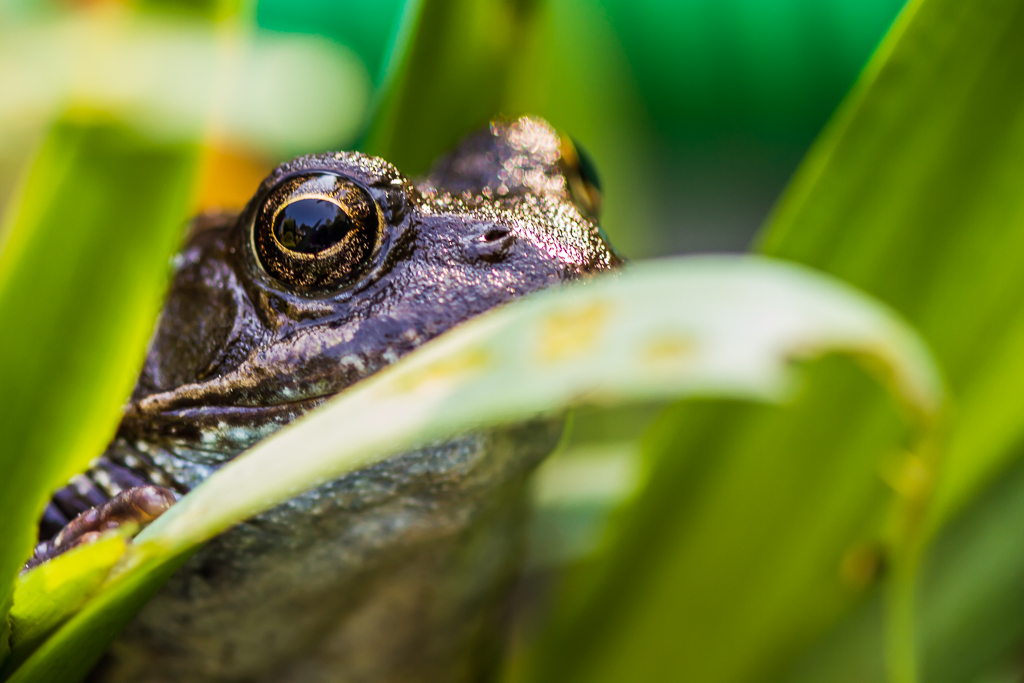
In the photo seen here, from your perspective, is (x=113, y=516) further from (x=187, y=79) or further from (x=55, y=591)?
(x=187, y=79)

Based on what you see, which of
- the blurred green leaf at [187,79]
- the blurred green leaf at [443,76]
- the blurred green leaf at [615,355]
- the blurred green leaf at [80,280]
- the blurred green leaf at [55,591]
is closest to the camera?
the blurred green leaf at [615,355]

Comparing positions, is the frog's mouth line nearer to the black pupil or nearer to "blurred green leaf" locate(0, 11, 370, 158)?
the black pupil

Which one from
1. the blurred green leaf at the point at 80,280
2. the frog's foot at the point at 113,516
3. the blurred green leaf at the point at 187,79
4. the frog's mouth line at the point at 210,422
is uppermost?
the blurred green leaf at the point at 187,79

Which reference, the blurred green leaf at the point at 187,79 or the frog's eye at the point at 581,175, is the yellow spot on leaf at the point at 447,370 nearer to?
the blurred green leaf at the point at 187,79

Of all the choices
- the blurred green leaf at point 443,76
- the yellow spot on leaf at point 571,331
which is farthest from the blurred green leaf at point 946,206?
the yellow spot on leaf at point 571,331

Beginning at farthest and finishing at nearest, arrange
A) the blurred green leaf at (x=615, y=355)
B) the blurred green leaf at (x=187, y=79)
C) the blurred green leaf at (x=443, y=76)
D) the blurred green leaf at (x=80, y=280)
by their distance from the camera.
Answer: the blurred green leaf at (x=443, y=76), the blurred green leaf at (x=187, y=79), the blurred green leaf at (x=80, y=280), the blurred green leaf at (x=615, y=355)

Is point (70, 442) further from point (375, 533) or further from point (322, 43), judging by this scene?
point (322, 43)

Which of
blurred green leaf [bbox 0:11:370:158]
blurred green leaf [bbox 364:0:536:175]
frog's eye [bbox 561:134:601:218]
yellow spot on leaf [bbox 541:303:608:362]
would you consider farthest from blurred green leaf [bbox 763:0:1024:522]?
blurred green leaf [bbox 0:11:370:158]
